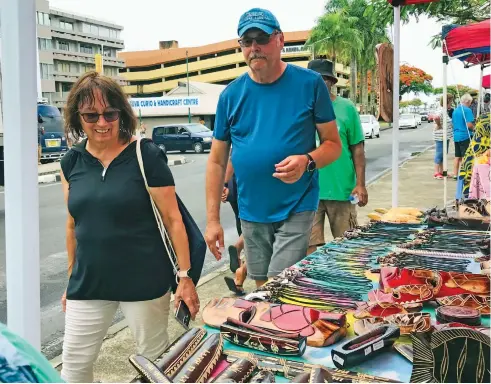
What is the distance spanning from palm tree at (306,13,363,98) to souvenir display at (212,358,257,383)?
49.0m

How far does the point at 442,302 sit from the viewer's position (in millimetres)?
2180

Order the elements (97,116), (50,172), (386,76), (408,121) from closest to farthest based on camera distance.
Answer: (97,116)
(386,76)
(50,172)
(408,121)

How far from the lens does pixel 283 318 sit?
204cm

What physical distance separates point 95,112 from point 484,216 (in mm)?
3015

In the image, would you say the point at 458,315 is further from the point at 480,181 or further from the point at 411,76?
the point at 411,76

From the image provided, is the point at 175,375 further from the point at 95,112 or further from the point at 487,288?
the point at 487,288

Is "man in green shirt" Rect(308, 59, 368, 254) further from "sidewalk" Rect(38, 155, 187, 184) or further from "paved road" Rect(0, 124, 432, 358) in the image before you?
"sidewalk" Rect(38, 155, 187, 184)

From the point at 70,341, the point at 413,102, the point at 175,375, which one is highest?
the point at 413,102

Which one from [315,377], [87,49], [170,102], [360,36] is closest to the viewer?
[315,377]

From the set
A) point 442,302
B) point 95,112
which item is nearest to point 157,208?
point 95,112

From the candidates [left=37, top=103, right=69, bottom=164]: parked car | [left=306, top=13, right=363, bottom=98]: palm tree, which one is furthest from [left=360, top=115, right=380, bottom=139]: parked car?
[left=37, top=103, right=69, bottom=164]: parked car

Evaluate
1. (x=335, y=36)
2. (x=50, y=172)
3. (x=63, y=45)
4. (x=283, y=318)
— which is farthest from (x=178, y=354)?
(x=63, y=45)

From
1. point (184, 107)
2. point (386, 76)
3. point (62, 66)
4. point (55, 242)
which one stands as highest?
point (62, 66)

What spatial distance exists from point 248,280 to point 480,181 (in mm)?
2659
